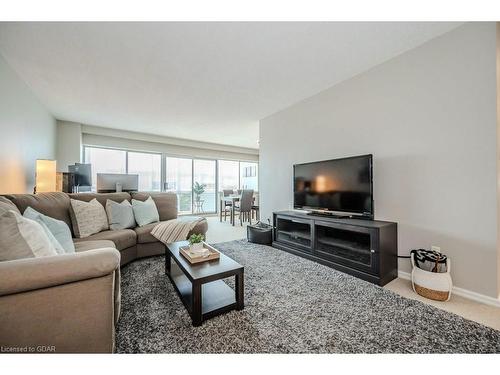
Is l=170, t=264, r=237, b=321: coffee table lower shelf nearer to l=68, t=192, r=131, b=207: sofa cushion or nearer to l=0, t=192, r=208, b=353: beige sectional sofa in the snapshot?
l=0, t=192, r=208, b=353: beige sectional sofa

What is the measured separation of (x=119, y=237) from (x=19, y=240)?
4.23 feet

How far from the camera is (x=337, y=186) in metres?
2.59

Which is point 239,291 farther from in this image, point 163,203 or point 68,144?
point 68,144

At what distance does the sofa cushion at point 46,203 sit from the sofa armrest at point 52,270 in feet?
4.44

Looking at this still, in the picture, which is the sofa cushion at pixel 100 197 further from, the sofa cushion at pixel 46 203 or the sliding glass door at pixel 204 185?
the sliding glass door at pixel 204 185

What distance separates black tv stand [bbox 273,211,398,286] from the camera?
2015 mm

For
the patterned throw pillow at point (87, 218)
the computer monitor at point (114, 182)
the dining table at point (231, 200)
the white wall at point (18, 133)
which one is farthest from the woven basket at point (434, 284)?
the white wall at point (18, 133)

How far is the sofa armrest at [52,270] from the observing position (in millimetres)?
834

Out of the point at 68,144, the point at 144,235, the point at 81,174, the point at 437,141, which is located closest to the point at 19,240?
the point at 144,235

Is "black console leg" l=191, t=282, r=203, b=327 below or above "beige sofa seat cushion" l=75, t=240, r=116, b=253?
below

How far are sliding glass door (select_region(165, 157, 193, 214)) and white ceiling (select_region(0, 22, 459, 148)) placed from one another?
2620mm

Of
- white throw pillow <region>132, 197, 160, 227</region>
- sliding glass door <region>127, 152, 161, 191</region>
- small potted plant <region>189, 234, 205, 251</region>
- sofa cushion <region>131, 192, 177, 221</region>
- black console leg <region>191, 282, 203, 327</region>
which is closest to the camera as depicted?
A: black console leg <region>191, 282, 203, 327</region>

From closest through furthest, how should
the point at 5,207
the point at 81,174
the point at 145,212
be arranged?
1. the point at 5,207
2. the point at 145,212
3. the point at 81,174

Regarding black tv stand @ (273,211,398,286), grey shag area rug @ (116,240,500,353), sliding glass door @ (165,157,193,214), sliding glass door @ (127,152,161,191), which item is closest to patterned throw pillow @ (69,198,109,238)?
grey shag area rug @ (116,240,500,353)
